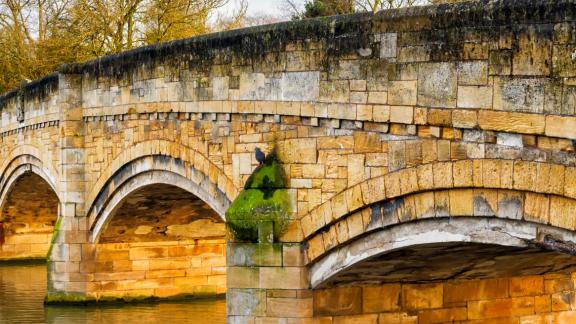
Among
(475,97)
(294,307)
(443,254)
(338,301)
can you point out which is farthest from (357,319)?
(475,97)

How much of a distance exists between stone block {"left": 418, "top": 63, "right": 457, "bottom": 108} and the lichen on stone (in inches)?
75.3

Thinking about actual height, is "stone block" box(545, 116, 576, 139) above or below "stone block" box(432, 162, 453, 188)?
above

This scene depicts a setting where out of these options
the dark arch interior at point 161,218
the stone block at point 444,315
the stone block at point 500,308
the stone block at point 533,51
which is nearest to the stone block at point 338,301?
the stone block at point 444,315

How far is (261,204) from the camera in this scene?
29.1 ft

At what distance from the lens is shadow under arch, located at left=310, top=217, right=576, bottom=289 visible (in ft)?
22.2

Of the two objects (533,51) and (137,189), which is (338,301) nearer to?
(533,51)

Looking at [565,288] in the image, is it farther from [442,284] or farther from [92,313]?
[92,313]

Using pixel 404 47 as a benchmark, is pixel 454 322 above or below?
below

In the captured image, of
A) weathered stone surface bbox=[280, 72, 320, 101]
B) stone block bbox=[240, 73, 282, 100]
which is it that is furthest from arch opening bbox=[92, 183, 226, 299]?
weathered stone surface bbox=[280, 72, 320, 101]

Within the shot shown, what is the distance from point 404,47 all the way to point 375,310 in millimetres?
2631

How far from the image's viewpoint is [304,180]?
859cm

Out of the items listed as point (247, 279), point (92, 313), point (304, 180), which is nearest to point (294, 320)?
point (247, 279)

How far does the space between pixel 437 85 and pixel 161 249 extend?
887cm

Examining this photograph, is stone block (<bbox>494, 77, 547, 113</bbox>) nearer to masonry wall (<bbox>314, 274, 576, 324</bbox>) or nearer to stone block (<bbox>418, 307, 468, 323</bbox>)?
masonry wall (<bbox>314, 274, 576, 324</bbox>)
